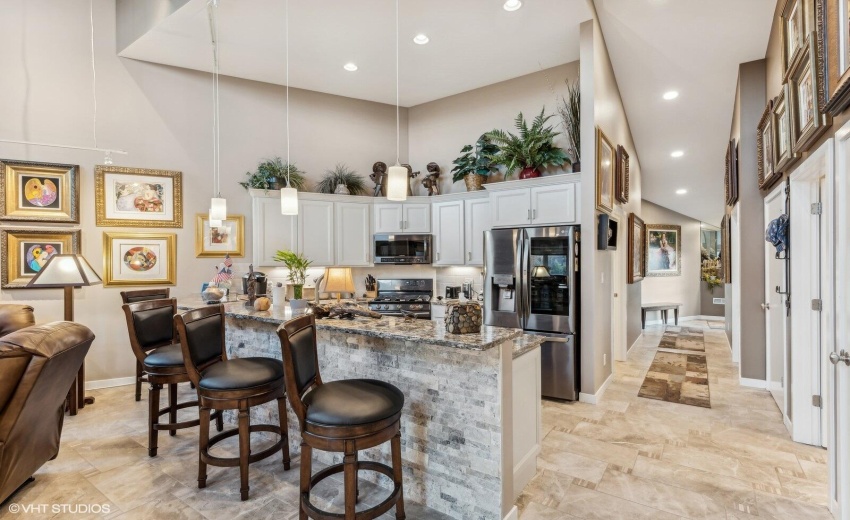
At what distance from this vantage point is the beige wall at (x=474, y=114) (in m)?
5.01

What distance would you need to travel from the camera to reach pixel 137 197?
4832mm

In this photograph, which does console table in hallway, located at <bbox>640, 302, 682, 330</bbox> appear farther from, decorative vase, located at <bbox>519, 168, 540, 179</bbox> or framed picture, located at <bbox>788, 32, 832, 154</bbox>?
framed picture, located at <bbox>788, 32, 832, 154</bbox>

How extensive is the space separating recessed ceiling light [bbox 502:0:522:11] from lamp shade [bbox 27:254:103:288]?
180 inches

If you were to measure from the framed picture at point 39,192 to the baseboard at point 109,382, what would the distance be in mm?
1775

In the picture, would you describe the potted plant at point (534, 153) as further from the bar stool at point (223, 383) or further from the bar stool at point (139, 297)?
the bar stool at point (139, 297)

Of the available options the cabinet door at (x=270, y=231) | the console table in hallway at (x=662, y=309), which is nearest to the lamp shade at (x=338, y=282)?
the cabinet door at (x=270, y=231)

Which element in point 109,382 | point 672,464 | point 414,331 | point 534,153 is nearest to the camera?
point 414,331

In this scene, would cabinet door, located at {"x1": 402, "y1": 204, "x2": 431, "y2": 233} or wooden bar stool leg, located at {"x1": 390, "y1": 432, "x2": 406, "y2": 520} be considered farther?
cabinet door, located at {"x1": 402, "y1": 204, "x2": 431, "y2": 233}

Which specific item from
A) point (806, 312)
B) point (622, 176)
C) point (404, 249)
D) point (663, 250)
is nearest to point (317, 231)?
point (404, 249)

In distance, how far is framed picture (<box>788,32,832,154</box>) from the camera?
7.75 ft

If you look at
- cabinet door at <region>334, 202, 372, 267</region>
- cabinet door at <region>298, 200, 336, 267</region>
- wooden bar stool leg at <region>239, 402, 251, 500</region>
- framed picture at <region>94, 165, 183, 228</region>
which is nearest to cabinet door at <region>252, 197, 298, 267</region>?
cabinet door at <region>298, 200, 336, 267</region>

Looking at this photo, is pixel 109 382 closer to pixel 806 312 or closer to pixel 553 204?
pixel 553 204

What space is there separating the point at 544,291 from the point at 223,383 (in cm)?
306

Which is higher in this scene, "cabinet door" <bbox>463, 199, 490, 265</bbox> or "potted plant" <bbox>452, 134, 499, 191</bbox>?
"potted plant" <bbox>452, 134, 499, 191</bbox>
